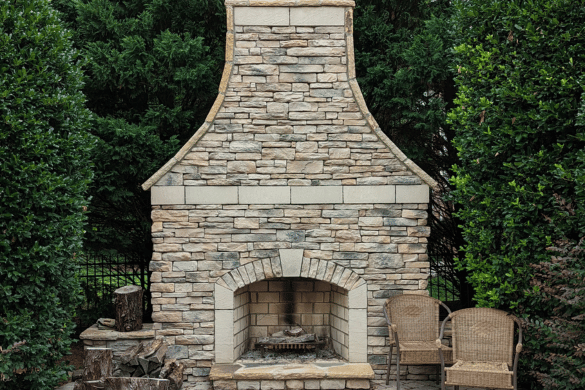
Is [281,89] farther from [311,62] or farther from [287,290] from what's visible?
[287,290]

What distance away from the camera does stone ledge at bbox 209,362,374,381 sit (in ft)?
21.8

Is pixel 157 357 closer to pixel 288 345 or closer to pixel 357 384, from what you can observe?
pixel 288 345

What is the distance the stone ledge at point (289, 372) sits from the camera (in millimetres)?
6633

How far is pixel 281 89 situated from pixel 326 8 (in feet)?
3.90

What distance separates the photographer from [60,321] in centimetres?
609

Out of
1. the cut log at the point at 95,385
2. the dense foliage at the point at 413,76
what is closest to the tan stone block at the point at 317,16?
the dense foliage at the point at 413,76

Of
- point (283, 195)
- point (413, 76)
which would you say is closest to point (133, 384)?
point (283, 195)

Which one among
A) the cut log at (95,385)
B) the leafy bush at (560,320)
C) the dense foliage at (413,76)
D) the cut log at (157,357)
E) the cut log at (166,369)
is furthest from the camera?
the dense foliage at (413,76)

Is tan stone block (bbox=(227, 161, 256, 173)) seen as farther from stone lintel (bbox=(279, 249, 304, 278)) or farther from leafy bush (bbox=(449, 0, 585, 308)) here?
leafy bush (bbox=(449, 0, 585, 308))

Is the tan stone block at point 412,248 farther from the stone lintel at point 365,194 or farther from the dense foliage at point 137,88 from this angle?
the dense foliage at point 137,88

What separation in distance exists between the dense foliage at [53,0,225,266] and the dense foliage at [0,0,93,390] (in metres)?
1.44

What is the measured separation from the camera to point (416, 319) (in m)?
6.99

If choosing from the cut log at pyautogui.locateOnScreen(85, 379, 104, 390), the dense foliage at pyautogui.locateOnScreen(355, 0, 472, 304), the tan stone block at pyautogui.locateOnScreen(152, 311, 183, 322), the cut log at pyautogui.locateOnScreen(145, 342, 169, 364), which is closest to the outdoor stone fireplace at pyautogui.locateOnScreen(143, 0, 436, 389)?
the tan stone block at pyautogui.locateOnScreen(152, 311, 183, 322)

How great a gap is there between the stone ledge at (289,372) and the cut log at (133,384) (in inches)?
60.8
